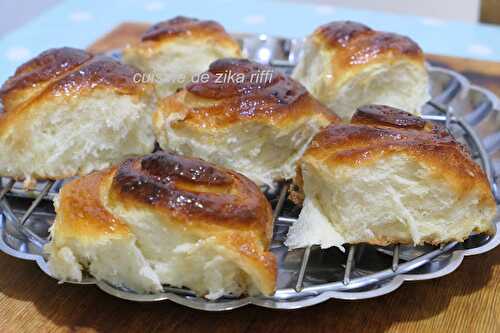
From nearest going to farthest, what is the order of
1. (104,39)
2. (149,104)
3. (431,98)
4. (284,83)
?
(284,83)
(149,104)
(431,98)
(104,39)

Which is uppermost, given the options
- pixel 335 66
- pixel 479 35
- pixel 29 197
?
pixel 335 66

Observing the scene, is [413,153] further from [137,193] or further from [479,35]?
[479,35]

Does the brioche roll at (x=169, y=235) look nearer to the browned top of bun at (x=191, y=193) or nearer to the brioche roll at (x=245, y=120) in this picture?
the browned top of bun at (x=191, y=193)

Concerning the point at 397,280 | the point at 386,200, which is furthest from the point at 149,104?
the point at 397,280

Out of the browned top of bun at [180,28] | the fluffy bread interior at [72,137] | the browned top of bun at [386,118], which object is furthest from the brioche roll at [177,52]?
the browned top of bun at [386,118]

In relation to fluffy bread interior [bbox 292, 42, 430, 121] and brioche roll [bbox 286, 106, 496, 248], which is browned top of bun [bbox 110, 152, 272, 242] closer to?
brioche roll [bbox 286, 106, 496, 248]

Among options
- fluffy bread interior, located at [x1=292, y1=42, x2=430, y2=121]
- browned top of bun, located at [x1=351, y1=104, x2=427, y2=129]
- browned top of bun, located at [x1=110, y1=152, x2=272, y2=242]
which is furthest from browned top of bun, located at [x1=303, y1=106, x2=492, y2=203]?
fluffy bread interior, located at [x1=292, y1=42, x2=430, y2=121]
